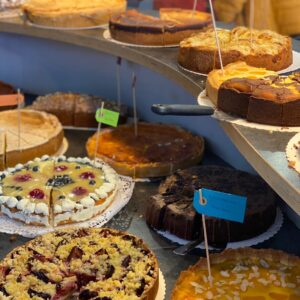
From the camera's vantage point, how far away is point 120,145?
2.95 meters

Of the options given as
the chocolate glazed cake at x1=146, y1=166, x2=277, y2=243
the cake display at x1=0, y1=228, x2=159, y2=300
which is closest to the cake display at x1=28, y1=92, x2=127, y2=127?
the chocolate glazed cake at x1=146, y1=166, x2=277, y2=243

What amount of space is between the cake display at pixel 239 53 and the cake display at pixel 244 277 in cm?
78

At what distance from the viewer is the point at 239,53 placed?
2385 mm

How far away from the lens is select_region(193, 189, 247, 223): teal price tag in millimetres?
1762

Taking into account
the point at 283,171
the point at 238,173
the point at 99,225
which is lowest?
the point at 99,225

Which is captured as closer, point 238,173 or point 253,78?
point 253,78

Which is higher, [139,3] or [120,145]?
[139,3]

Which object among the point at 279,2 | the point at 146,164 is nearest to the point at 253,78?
the point at 146,164

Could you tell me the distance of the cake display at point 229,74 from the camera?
6.89 feet

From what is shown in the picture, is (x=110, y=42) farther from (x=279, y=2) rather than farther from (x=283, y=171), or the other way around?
(x=283, y=171)

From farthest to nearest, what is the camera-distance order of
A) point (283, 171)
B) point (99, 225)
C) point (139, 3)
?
point (139, 3)
point (99, 225)
point (283, 171)

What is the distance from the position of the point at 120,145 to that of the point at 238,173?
0.71 meters

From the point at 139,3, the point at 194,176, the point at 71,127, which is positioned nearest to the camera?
the point at 194,176

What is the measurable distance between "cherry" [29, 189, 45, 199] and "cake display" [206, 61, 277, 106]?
782 millimetres
